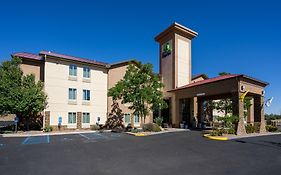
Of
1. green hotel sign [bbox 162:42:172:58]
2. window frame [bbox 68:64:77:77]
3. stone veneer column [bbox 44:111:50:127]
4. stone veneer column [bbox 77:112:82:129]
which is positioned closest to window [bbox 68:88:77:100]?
window frame [bbox 68:64:77:77]

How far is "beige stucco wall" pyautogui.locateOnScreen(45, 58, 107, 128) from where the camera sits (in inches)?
1064

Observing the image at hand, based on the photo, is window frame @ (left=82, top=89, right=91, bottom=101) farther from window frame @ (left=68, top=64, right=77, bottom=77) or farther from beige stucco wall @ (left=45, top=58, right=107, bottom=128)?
window frame @ (left=68, top=64, right=77, bottom=77)

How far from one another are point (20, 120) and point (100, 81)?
11.0 meters

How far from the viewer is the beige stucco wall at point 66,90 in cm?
2702

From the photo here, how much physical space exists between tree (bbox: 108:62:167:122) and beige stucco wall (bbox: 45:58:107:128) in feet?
16.5

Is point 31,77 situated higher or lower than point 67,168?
higher

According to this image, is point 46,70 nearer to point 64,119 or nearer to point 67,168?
point 64,119

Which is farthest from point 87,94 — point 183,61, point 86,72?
point 183,61

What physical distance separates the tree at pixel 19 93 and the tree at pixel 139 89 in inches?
320

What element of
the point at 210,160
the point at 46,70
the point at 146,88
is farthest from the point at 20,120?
the point at 210,160

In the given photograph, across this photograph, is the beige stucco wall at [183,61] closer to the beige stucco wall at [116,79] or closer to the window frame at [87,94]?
the beige stucco wall at [116,79]

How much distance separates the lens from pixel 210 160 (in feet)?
33.5

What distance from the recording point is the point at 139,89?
25781 millimetres

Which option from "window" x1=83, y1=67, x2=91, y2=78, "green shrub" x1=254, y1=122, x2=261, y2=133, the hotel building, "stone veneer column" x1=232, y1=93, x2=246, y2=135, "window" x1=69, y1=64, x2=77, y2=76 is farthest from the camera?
"window" x1=83, y1=67, x2=91, y2=78
